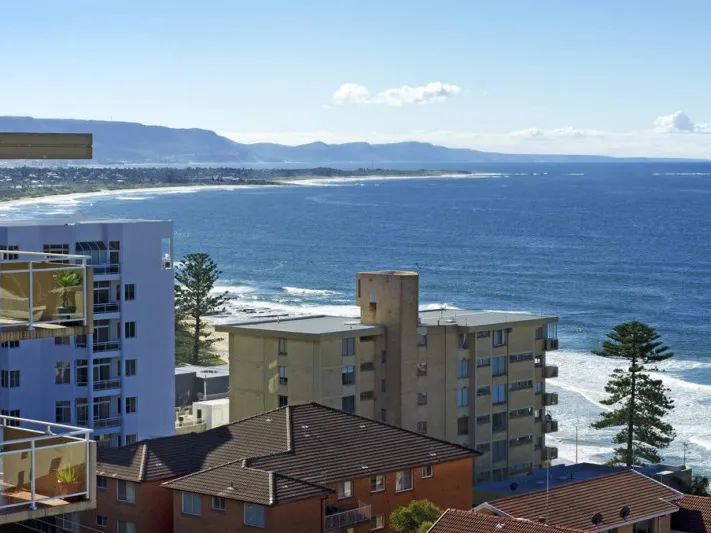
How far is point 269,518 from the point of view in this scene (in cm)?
3300

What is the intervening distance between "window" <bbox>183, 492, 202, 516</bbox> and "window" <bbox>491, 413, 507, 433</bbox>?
65.5 feet

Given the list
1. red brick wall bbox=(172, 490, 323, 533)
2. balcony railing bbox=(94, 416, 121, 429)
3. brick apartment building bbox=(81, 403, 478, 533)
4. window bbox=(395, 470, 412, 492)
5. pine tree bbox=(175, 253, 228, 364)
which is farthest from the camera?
pine tree bbox=(175, 253, 228, 364)

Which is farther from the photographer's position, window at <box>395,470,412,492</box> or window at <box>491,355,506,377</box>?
window at <box>491,355,506,377</box>

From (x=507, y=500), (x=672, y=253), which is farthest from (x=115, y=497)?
(x=672, y=253)

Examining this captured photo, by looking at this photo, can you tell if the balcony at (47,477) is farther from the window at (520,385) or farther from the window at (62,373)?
the window at (520,385)

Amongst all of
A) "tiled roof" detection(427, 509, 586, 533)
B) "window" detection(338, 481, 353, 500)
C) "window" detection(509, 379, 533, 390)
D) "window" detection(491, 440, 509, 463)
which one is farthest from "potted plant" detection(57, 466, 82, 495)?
"window" detection(509, 379, 533, 390)

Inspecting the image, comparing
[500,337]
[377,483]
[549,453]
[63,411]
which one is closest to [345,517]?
[377,483]

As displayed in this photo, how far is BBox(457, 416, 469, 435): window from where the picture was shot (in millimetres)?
51906

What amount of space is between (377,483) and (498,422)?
1685 centimetres

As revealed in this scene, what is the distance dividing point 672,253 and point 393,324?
390 feet

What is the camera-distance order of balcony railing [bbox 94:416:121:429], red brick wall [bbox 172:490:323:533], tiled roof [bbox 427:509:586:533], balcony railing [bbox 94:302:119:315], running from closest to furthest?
tiled roof [bbox 427:509:586:533]
red brick wall [bbox 172:490:323:533]
balcony railing [bbox 94:416:121:429]
balcony railing [bbox 94:302:119:315]

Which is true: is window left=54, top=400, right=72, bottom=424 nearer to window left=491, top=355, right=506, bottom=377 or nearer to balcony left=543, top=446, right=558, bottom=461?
window left=491, top=355, right=506, bottom=377

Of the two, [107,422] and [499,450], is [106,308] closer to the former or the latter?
[107,422]

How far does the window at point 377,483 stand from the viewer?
36719 millimetres
